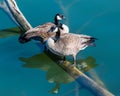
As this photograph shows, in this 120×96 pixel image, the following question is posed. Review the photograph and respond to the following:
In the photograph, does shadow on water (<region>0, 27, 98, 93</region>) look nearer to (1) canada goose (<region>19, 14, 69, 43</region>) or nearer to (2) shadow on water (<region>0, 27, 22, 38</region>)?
(1) canada goose (<region>19, 14, 69, 43</region>)

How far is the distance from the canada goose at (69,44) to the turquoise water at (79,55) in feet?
0.43

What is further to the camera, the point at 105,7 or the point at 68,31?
the point at 105,7

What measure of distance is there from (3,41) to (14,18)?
15.8 inches

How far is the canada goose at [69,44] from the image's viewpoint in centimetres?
417

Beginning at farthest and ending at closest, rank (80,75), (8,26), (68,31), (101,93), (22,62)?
(8,26)
(68,31)
(22,62)
(80,75)
(101,93)

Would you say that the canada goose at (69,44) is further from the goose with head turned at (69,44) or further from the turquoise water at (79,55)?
the turquoise water at (79,55)

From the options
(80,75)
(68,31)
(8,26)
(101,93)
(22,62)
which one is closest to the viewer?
(101,93)

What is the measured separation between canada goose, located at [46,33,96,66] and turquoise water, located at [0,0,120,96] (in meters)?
0.13

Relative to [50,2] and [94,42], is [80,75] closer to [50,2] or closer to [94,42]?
[94,42]

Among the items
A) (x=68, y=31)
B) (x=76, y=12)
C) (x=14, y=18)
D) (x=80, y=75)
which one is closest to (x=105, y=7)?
(x=76, y=12)

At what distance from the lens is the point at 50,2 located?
205 inches

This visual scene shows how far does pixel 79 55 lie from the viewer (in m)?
4.33

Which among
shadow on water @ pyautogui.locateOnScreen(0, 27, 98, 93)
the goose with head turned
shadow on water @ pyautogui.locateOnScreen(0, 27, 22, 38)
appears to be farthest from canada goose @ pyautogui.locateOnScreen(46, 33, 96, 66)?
shadow on water @ pyautogui.locateOnScreen(0, 27, 22, 38)

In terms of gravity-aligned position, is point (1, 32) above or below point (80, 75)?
above
